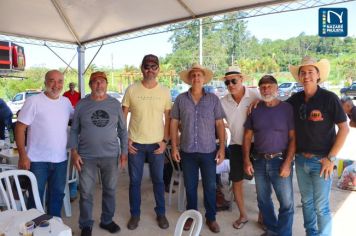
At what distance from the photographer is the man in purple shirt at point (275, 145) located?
8.25ft

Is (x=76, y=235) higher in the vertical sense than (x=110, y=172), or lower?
lower

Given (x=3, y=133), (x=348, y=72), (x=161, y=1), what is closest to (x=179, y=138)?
(x=161, y=1)

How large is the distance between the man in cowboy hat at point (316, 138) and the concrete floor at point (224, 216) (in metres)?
0.67

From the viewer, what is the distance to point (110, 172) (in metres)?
2.82

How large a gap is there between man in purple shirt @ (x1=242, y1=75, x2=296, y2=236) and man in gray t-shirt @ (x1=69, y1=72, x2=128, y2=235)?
1.16 metres

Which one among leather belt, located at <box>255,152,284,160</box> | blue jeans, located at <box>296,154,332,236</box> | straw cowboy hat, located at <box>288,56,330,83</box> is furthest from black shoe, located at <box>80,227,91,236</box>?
straw cowboy hat, located at <box>288,56,330,83</box>

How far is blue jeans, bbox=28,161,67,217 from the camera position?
2.63 m

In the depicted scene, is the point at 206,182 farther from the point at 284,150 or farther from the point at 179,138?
the point at 284,150

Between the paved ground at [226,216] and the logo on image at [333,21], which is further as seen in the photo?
the logo on image at [333,21]

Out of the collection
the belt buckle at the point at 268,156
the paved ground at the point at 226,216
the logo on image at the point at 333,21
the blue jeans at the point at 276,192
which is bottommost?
the paved ground at the point at 226,216

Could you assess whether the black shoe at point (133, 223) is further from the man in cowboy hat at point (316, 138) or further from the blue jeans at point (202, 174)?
the man in cowboy hat at point (316, 138)

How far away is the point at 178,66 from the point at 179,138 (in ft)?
94.6

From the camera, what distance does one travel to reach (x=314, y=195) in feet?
7.93

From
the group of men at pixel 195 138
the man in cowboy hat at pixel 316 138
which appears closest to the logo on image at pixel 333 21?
the group of men at pixel 195 138
